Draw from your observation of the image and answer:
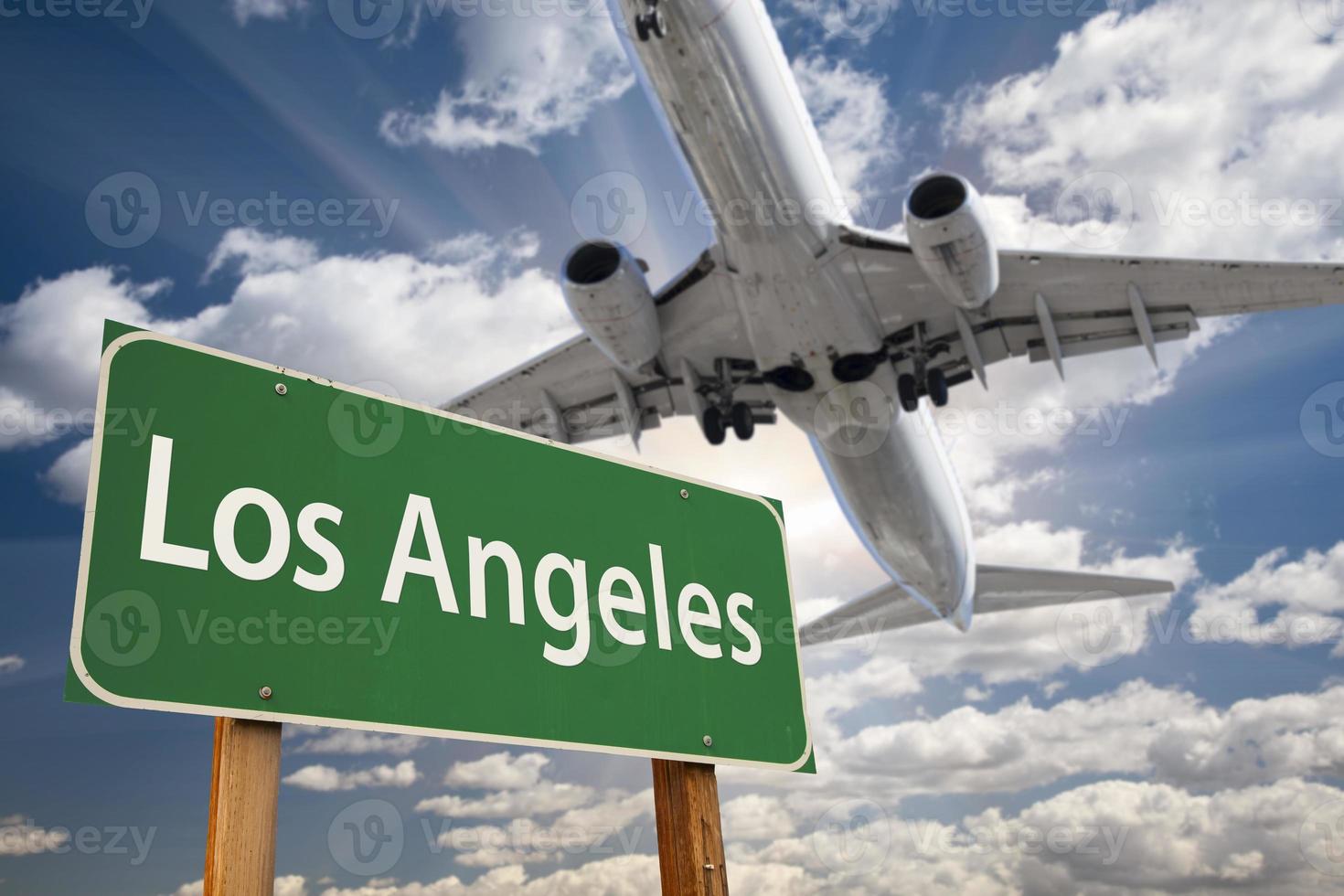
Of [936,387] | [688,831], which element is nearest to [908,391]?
A: [936,387]

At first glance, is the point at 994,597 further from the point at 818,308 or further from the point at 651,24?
the point at 651,24

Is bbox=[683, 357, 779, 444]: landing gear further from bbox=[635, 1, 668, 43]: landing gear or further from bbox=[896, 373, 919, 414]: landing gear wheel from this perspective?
bbox=[635, 1, 668, 43]: landing gear

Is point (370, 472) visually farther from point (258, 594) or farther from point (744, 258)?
point (744, 258)

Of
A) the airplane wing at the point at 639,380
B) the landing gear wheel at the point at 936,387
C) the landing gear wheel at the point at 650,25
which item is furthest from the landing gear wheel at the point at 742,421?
the landing gear wheel at the point at 650,25

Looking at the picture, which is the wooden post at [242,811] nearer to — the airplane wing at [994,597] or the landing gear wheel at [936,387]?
the landing gear wheel at [936,387]

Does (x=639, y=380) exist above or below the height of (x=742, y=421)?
above

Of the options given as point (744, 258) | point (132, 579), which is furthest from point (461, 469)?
point (744, 258)

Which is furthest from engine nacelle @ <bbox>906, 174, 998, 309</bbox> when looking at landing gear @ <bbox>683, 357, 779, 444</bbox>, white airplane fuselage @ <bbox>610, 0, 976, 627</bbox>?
landing gear @ <bbox>683, 357, 779, 444</bbox>
